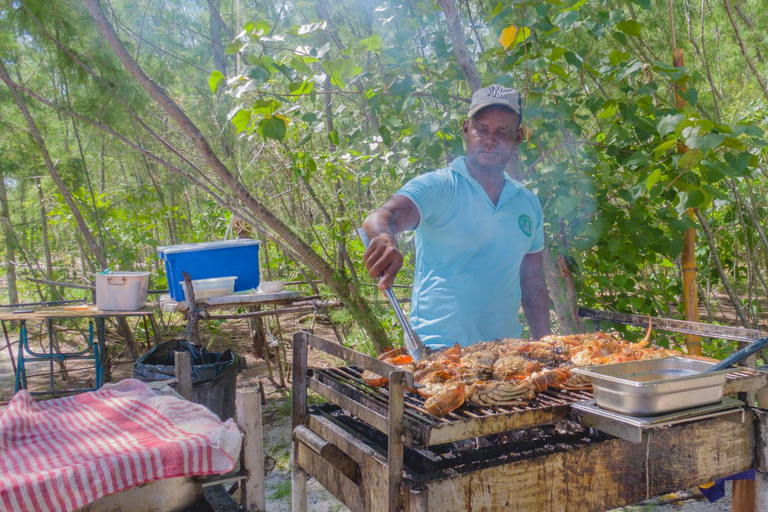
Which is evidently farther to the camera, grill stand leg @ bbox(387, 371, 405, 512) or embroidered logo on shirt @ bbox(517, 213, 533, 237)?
embroidered logo on shirt @ bbox(517, 213, 533, 237)

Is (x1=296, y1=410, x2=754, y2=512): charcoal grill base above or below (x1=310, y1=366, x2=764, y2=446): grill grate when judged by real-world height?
below

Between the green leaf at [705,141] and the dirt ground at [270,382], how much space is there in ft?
7.36

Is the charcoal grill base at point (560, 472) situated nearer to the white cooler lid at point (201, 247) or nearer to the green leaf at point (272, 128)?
the green leaf at point (272, 128)

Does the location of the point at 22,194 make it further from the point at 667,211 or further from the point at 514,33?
the point at 667,211

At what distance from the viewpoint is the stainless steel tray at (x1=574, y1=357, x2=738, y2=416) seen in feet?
5.20

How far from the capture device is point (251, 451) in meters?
1.69

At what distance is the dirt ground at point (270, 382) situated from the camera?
12.6 feet

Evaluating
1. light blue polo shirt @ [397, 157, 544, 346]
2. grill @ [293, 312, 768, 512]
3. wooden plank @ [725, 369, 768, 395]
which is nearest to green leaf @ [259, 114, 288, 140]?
light blue polo shirt @ [397, 157, 544, 346]

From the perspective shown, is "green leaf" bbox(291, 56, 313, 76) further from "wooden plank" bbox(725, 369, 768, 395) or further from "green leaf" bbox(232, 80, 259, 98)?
"wooden plank" bbox(725, 369, 768, 395)

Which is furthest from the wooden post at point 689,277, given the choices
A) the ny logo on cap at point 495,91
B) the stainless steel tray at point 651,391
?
the stainless steel tray at point 651,391

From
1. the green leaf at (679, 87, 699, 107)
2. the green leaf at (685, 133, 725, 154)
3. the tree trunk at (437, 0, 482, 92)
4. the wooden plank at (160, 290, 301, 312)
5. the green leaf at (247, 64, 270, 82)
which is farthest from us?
the wooden plank at (160, 290, 301, 312)

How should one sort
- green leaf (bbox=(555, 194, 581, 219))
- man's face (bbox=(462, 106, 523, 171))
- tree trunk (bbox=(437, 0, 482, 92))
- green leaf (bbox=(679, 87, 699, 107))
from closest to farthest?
man's face (bbox=(462, 106, 523, 171)) < green leaf (bbox=(679, 87, 699, 107)) < green leaf (bbox=(555, 194, 581, 219)) < tree trunk (bbox=(437, 0, 482, 92))

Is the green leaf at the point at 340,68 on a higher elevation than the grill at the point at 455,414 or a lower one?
higher

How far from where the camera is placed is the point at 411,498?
1.51m
